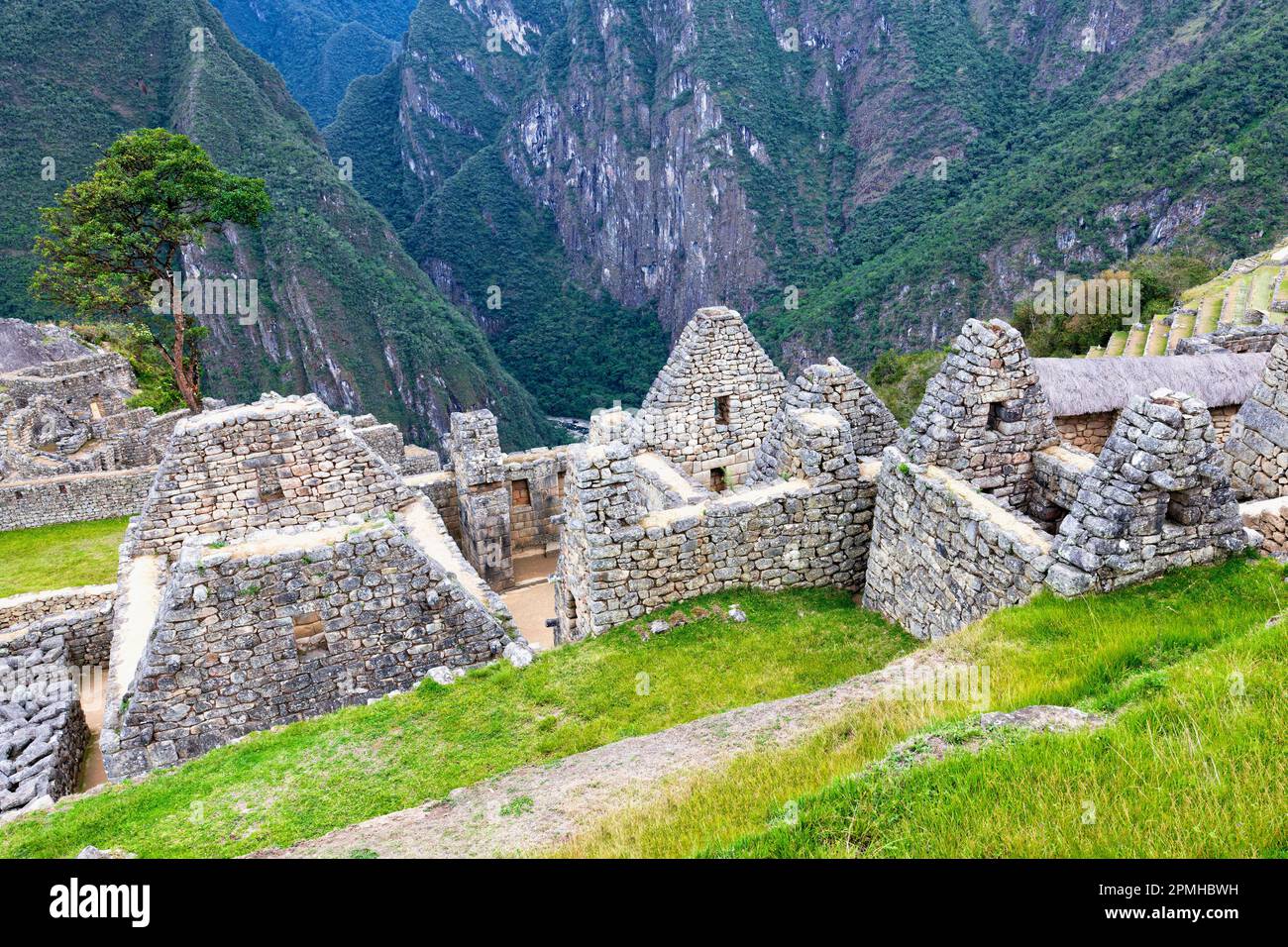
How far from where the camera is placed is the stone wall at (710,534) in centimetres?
678

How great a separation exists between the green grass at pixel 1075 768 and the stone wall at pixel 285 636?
12.4 ft

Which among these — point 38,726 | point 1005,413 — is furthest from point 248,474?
point 1005,413

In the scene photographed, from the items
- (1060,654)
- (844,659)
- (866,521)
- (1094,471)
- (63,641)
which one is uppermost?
(1094,471)

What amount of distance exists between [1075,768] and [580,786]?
2901 millimetres

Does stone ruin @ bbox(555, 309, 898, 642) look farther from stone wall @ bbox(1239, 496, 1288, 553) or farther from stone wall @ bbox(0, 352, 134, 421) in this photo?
stone wall @ bbox(0, 352, 134, 421)

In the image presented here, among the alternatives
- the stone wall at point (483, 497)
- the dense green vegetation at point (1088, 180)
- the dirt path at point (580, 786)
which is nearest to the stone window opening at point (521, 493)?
the stone wall at point (483, 497)

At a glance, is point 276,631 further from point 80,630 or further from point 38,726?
point 80,630

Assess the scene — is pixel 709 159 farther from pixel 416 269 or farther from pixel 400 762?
pixel 400 762

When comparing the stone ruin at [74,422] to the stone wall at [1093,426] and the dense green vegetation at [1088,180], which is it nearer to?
the stone wall at [1093,426]

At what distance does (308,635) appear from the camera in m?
7.29

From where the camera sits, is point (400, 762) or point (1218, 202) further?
point (1218, 202)

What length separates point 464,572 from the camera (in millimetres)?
8375
